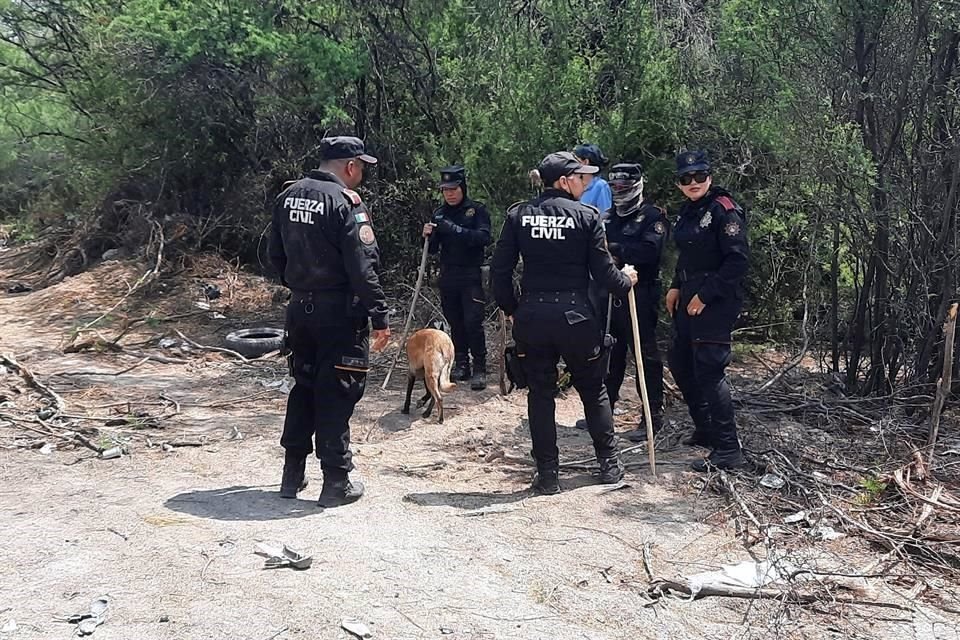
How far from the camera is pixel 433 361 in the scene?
6547 millimetres

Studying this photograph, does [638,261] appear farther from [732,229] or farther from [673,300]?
[732,229]

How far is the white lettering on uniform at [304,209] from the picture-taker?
15.0ft

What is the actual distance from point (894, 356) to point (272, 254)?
4.77 meters

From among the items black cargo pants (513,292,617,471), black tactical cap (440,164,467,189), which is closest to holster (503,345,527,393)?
black cargo pants (513,292,617,471)

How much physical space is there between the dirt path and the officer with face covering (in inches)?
17.9

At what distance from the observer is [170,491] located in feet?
16.6

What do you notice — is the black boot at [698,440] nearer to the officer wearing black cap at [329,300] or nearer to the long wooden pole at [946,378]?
the long wooden pole at [946,378]

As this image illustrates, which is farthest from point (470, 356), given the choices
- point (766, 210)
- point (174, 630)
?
point (174, 630)

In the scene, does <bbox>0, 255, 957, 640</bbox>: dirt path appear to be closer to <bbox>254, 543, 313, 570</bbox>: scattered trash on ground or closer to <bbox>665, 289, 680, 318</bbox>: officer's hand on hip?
<bbox>254, 543, 313, 570</bbox>: scattered trash on ground

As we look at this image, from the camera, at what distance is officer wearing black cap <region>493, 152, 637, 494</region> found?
4.70 m

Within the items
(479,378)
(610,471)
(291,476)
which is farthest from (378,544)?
(479,378)

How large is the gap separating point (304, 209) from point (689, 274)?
8.12 feet

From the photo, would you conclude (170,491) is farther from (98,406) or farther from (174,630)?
(98,406)

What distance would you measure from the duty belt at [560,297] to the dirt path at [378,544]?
1.16 meters
